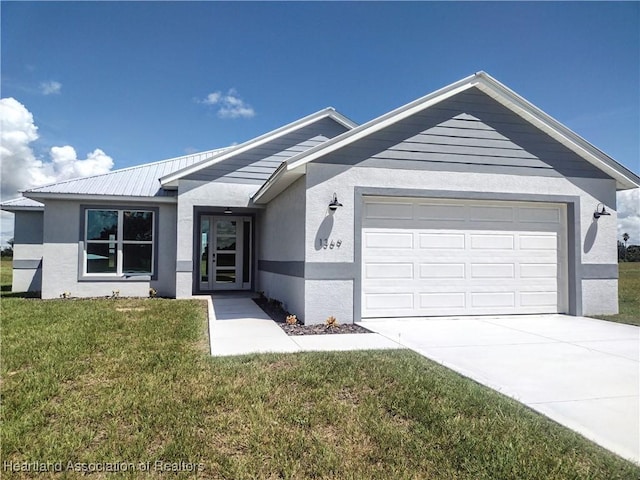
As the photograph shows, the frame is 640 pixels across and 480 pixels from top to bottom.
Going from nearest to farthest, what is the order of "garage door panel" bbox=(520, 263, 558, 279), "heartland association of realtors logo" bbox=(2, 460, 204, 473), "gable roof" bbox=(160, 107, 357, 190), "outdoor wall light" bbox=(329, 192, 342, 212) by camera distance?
1. "heartland association of realtors logo" bbox=(2, 460, 204, 473)
2. "outdoor wall light" bbox=(329, 192, 342, 212)
3. "garage door panel" bbox=(520, 263, 558, 279)
4. "gable roof" bbox=(160, 107, 357, 190)

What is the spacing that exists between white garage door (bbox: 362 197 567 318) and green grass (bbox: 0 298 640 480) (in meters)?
3.19

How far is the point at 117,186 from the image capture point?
13.1m

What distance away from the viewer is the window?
12.8 m

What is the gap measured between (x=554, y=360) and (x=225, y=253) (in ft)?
38.3

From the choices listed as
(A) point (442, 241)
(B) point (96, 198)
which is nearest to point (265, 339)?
(A) point (442, 241)

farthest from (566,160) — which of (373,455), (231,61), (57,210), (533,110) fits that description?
(57,210)

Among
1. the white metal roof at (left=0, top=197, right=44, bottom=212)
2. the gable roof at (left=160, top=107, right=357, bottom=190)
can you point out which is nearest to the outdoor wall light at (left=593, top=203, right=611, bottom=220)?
the gable roof at (left=160, top=107, right=357, bottom=190)

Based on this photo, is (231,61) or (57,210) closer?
(57,210)

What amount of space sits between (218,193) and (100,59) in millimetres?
5031

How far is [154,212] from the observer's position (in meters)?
13.0

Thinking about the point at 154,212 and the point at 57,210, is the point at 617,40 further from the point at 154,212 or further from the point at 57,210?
the point at 57,210

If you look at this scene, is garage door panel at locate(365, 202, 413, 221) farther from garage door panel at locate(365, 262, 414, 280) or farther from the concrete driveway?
the concrete driveway

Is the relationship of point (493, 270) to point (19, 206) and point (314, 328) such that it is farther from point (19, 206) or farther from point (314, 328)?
point (19, 206)

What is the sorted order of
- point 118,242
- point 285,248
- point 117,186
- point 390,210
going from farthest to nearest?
point 117,186
point 118,242
point 285,248
point 390,210
